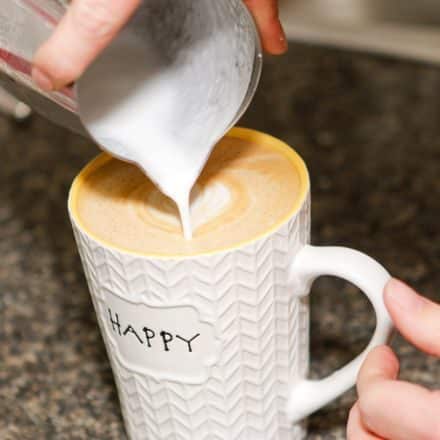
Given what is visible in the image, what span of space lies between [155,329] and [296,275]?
79 millimetres

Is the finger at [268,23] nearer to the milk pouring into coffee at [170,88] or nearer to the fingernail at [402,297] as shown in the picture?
the milk pouring into coffee at [170,88]

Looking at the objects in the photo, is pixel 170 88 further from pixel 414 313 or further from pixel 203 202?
pixel 414 313

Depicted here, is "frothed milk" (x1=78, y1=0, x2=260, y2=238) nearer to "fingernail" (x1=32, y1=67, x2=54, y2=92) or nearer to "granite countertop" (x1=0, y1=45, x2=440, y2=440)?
"fingernail" (x1=32, y1=67, x2=54, y2=92)

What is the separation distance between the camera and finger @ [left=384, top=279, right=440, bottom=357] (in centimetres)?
39

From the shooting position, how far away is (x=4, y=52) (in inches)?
16.0

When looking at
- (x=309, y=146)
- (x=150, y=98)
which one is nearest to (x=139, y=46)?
(x=150, y=98)

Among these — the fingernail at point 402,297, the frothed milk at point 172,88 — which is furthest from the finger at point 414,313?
the frothed milk at point 172,88

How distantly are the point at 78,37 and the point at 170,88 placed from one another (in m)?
0.12

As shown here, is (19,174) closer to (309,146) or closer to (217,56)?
(309,146)

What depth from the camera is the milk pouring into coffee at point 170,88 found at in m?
0.43

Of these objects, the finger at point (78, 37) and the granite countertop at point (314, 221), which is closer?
the finger at point (78, 37)

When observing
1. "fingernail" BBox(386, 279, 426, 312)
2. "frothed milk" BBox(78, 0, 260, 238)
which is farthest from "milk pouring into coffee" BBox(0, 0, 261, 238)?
"fingernail" BBox(386, 279, 426, 312)

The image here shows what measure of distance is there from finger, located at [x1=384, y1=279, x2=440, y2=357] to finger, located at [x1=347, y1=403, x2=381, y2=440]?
0.05 metres

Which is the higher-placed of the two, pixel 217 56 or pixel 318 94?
pixel 217 56
